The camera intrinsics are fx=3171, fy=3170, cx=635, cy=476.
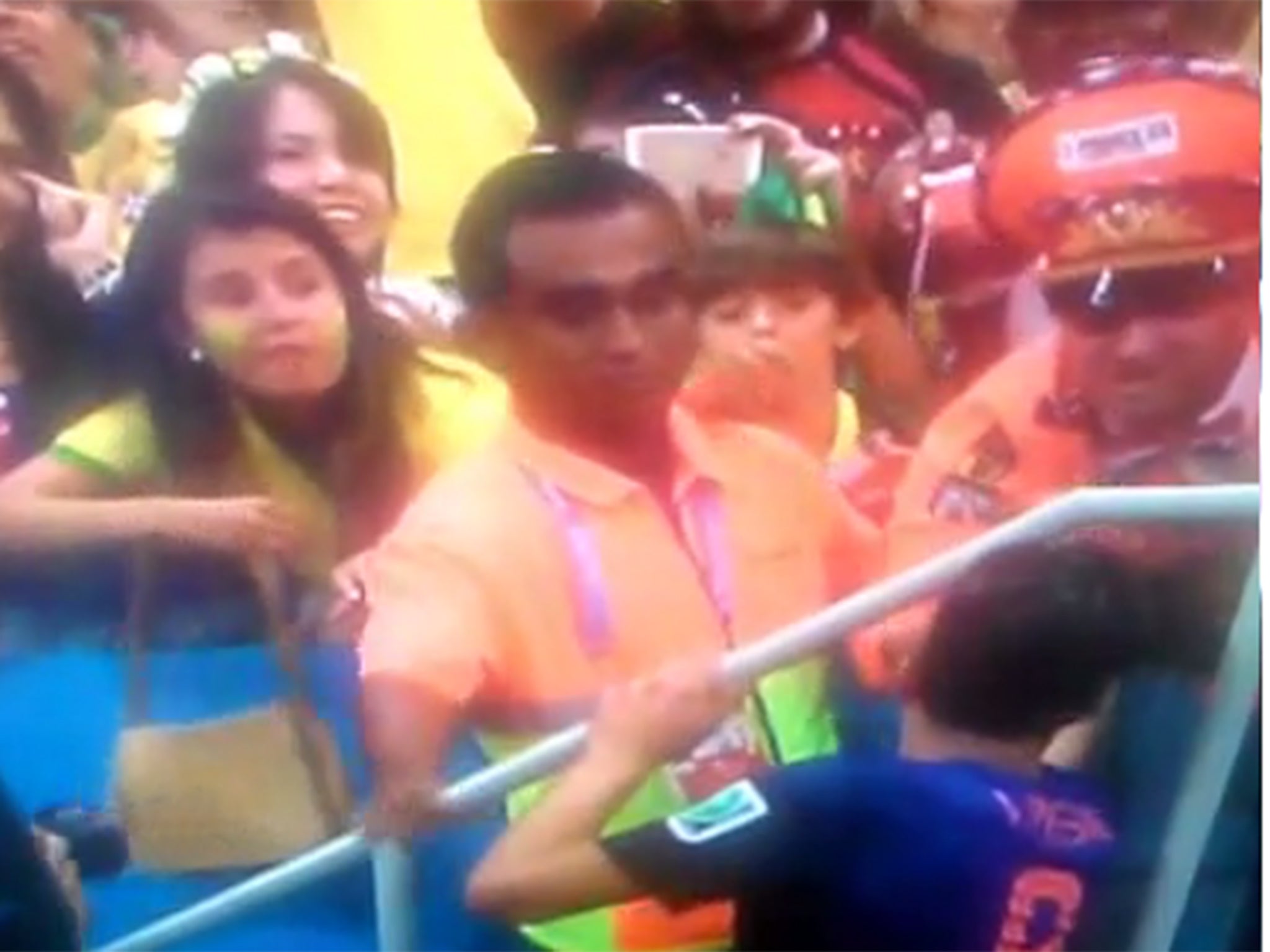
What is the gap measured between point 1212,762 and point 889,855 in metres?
0.25

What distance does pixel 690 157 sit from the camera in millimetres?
2305

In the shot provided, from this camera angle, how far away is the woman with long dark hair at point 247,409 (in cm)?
228

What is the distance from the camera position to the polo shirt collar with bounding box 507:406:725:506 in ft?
7.57

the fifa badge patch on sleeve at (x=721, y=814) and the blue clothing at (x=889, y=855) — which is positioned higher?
the fifa badge patch on sleeve at (x=721, y=814)

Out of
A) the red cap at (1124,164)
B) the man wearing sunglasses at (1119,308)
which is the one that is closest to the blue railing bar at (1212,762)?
the man wearing sunglasses at (1119,308)

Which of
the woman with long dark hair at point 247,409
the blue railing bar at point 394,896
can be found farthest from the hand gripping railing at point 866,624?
the woman with long dark hair at point 247,409

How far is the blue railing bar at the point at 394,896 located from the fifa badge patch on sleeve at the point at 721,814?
0.20 m

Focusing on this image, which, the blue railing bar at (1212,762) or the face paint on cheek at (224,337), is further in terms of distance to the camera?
the blue railing bar at (1212,762)

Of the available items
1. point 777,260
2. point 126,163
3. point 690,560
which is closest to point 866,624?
point 690,560

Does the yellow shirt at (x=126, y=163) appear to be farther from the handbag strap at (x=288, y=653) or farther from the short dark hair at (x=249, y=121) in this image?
the handbag strap at (x=288, y=653)

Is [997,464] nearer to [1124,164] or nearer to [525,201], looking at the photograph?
[1124,164]

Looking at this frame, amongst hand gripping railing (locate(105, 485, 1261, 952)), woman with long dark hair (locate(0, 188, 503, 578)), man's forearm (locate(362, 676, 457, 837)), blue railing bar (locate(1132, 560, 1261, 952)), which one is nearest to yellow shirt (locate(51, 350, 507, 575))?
woman with long dark hair (locate(0, 188, 503, 578))

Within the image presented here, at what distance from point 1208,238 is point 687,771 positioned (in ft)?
1.81

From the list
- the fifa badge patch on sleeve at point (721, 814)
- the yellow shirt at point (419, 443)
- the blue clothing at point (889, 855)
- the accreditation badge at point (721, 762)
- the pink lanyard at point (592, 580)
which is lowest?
the blue clothing at point (889, 855)
